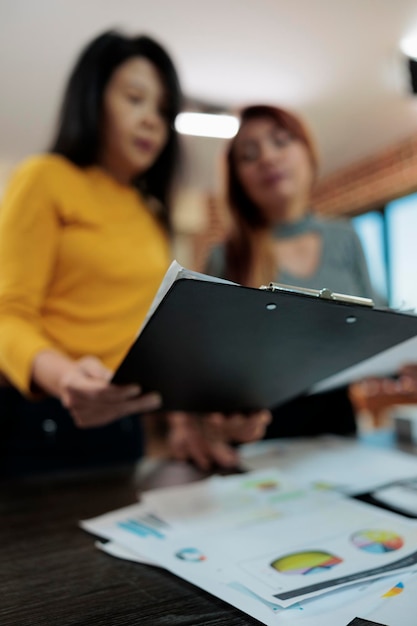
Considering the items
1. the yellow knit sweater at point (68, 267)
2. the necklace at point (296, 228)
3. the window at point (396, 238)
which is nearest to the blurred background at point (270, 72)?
the window at point (396, 238)

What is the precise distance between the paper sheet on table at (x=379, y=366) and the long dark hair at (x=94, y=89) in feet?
1.70

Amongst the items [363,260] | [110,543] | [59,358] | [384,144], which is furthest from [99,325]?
[384,144]

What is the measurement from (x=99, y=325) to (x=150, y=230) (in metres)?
0.22

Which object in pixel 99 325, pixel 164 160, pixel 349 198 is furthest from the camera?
pixel 349 198

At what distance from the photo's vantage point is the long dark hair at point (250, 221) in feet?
3.51

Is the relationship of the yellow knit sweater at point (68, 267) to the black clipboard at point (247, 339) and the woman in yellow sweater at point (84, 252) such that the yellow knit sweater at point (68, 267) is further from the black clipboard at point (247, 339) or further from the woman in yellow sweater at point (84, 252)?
the black clipboard at point (247, 339)

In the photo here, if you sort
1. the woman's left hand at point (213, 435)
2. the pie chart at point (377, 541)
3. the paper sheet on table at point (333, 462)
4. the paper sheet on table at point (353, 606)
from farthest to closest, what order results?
the woman's left hand at point (213, 435)
the paper sheet on table at point (333, 462)
the pie chart at point (377, 541)
the paper sheet on table at point (353, 606)

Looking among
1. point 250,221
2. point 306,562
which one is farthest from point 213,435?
point 250,221

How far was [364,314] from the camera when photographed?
45cm

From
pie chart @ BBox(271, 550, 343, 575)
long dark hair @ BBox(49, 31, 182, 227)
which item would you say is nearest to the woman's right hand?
pie chart @ BBox(271, 550, 343, 575)

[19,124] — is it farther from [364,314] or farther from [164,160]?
[364,314]

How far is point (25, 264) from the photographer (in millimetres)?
727

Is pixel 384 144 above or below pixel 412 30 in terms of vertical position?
above

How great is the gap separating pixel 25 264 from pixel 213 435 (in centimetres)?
39
